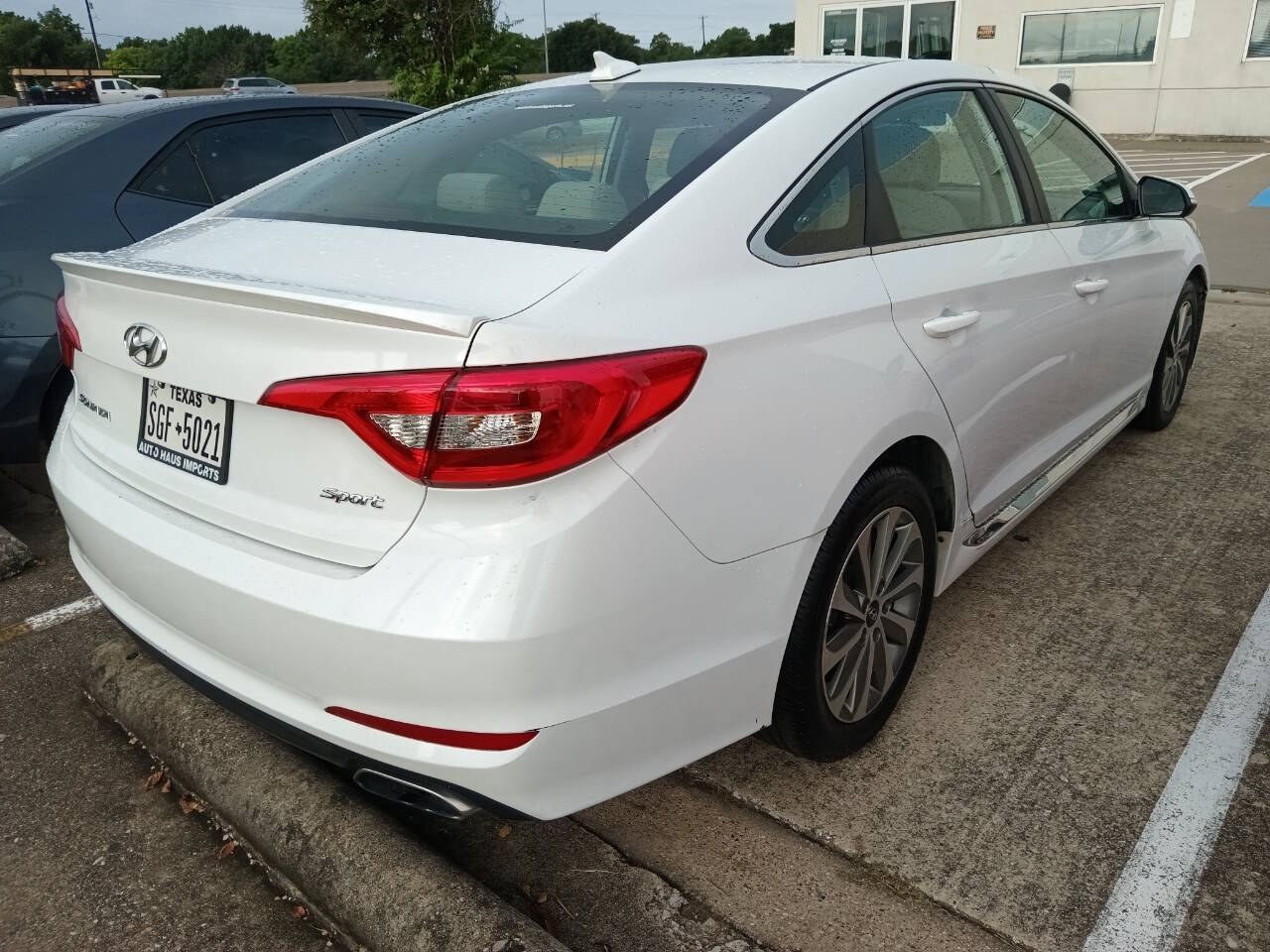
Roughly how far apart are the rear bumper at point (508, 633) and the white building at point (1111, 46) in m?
21.7

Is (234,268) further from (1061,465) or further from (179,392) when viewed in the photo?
(1061,465)

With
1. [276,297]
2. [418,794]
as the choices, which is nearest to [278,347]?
[276,297]

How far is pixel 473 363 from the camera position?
5.29 feet

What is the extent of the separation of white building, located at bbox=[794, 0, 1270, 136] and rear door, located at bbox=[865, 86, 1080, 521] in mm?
19997

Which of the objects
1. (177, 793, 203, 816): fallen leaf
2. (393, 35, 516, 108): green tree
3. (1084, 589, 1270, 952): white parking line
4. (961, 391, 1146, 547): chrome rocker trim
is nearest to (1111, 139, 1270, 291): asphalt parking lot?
(961, 391, 1146, 547): chrome rocker trim

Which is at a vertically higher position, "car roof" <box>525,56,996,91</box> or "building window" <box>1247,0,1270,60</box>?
"building window" <box>1247,0,1270,60</box>

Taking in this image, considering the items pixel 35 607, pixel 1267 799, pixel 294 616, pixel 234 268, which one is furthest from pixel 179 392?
pixel 1267 799

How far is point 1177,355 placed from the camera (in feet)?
15.2

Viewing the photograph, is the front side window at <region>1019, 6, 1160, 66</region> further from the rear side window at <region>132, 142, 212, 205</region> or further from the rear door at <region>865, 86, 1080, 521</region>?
the rear side window at <region>132, 142, 212, 205</region>

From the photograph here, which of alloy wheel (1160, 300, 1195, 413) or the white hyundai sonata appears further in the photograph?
alloy wheel (1160, 300, 1195, 413)

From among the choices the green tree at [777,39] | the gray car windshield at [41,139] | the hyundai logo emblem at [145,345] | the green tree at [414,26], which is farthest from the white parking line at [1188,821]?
the green tree at [777,39]

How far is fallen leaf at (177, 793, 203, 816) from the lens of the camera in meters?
2.48

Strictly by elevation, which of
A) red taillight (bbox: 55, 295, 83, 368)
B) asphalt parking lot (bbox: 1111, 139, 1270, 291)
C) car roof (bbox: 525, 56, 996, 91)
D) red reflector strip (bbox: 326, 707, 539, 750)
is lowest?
asphalt parking lot (bbox: 1111, 139, 1270, 291)

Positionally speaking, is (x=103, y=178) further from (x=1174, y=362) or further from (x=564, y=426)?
(x=1174, y=362)
